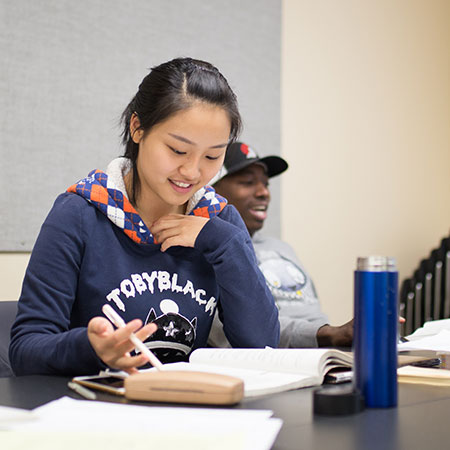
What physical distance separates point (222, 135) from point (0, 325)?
0.61 meters

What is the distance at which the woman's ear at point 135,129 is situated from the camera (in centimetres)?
133

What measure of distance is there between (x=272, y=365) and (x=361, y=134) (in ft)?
8.73

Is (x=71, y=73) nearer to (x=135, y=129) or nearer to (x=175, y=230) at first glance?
(x=135, y=129)

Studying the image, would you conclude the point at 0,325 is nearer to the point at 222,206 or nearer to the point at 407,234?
the point at 222,206

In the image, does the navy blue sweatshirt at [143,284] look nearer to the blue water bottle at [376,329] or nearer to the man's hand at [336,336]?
the man's hand at [336,336]

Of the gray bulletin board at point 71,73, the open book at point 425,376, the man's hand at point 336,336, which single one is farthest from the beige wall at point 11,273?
the open book at point 425,376

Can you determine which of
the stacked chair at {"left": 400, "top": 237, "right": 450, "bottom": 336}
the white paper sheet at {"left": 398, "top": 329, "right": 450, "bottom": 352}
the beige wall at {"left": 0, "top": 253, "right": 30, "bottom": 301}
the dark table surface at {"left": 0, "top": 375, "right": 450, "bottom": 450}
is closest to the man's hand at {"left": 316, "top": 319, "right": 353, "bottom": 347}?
the white paper sheet at {"left": 398, "top": 329, "right": 450, "bottom": 352}

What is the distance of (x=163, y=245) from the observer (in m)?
1.30

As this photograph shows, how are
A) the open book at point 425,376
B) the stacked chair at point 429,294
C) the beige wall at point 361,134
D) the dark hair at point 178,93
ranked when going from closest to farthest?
the open book at point 425,376
the dark hair at point 178,93
the beige wall at point 361,134
the stacked chair at point 429,294

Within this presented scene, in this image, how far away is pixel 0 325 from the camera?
1339mm

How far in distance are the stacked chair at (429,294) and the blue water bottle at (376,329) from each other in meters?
2.76

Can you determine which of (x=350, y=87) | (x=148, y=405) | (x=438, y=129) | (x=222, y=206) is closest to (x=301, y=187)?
(x=350, y=87)

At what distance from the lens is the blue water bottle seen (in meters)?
0.72

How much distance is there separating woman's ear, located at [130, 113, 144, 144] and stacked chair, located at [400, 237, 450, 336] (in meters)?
2.40
